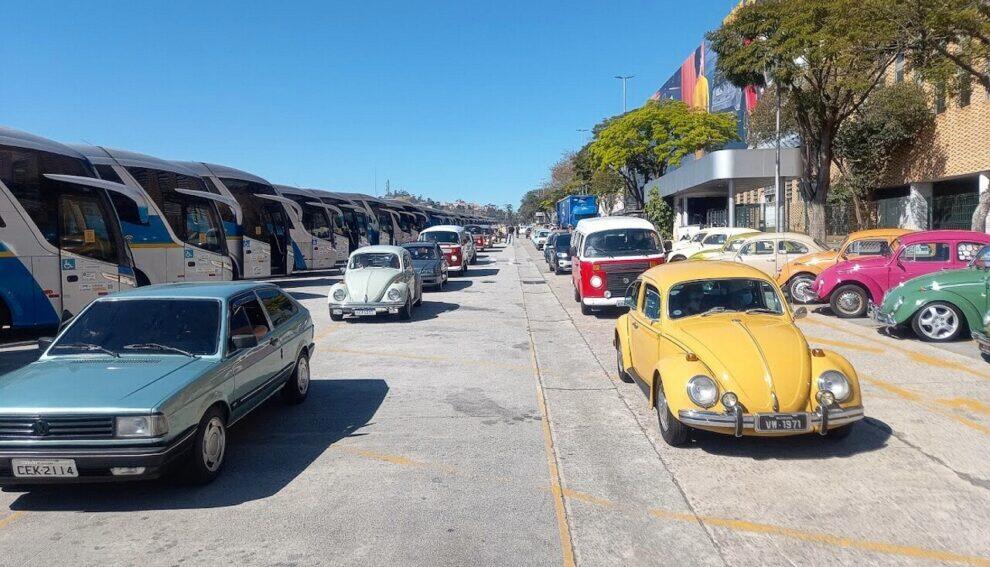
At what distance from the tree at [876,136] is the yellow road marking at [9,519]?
1294 inches

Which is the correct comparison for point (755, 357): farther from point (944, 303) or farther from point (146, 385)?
point (944, 303)

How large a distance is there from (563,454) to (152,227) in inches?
573

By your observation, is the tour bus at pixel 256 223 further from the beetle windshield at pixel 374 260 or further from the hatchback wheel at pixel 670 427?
the hatchback wheel at pixel 670 427

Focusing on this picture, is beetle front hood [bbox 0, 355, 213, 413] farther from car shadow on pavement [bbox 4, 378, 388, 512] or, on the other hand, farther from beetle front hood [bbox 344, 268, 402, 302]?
beetle front hood [bbox 344, 268, 402, 302]

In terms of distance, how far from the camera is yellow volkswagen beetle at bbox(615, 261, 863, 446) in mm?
5863

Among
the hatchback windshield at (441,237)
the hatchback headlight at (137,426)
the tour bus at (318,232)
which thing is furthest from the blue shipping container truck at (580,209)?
the hatchback headlight at (137,426)

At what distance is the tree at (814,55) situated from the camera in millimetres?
20828

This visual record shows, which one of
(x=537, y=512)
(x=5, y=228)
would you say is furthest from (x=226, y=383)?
(x=5, y=228)

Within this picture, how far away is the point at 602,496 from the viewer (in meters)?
5.46

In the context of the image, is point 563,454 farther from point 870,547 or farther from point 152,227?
point 152,227

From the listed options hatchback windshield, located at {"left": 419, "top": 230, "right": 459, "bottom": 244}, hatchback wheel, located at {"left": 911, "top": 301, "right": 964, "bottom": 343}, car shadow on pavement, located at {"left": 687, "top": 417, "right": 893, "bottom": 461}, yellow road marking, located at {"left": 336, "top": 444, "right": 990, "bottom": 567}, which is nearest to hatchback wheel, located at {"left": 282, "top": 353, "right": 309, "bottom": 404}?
yellow road marking, located at {"left": 336, "top": 444, "right": 990, "bottom": 567}

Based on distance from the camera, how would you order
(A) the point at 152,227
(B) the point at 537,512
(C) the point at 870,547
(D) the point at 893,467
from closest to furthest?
1. (C) the point at 870,547
2. (B) the point at 537,512
3. (D) the point at 893,467
4. (A) the point at 152,227

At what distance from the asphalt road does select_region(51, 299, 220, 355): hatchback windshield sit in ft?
3.64

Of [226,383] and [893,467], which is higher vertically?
[226,383]
